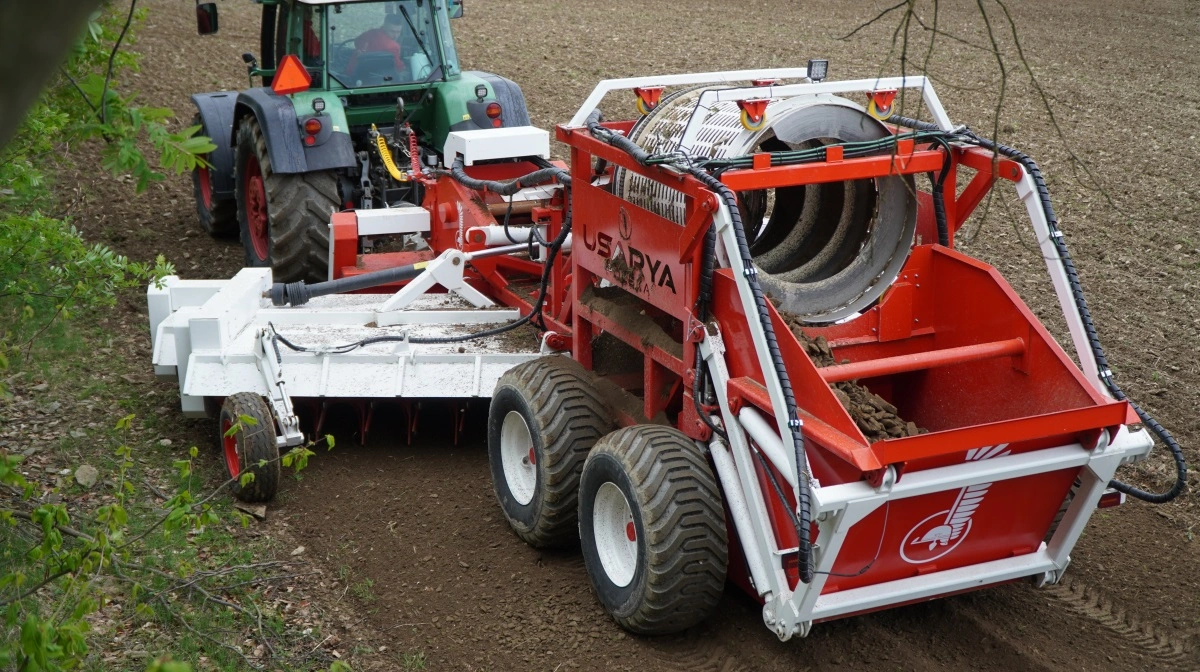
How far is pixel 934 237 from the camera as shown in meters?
4.59

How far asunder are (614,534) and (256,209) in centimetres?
425

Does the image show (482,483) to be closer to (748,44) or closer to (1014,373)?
(1014,373)

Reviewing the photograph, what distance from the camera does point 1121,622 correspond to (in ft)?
14.2

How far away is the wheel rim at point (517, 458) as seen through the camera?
490 cm

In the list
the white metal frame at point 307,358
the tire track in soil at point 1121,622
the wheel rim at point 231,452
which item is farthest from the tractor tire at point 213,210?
the tire track in soil at point 1121,622

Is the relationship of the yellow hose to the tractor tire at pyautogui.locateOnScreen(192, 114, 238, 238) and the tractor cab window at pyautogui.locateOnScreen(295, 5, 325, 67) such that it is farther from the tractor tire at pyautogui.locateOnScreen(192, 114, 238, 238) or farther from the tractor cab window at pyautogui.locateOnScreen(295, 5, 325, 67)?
the tractor tire at pyautogui.locateOnScreen(192, 114, 238, 238)

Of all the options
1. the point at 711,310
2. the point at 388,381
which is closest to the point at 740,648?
the point at 711,310

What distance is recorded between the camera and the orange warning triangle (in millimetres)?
6848

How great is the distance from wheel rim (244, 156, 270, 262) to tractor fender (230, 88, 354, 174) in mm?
524

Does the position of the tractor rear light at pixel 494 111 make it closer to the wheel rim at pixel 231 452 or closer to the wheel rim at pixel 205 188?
the wheel rim at pixel 205 188

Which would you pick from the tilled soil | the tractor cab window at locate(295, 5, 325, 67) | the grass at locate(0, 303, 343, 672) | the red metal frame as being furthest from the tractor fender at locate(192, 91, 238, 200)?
the tilled soil

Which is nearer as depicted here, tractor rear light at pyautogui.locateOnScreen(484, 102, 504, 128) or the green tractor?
the green tractor

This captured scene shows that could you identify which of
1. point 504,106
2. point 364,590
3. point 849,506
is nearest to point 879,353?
point 849,506

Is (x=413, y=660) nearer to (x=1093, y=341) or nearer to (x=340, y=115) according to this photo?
(x=1093, y=341)
